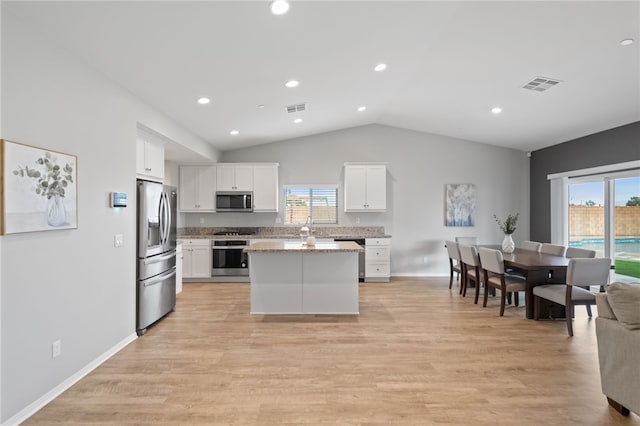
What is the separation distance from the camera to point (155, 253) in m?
4.15

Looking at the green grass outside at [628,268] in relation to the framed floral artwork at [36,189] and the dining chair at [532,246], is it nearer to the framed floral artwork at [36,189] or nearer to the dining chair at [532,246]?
the dining chair at [532,246]

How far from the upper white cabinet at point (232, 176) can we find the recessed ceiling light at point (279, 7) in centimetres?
450

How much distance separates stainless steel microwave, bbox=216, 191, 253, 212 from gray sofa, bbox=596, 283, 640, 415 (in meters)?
5.68

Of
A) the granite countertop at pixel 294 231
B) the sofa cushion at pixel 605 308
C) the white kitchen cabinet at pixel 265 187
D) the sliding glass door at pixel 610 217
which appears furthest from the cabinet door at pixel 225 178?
the sliding glass door at pixel 610 217

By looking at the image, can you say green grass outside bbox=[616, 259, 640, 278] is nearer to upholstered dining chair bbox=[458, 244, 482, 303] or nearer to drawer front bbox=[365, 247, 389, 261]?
upholstered dining chair bbox=[458, 244, 482, 303]

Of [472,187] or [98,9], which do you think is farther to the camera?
[472,187]

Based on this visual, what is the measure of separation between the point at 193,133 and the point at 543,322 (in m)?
5.65

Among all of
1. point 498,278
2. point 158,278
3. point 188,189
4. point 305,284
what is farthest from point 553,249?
point 188,189

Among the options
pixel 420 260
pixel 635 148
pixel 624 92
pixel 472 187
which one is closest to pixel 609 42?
pixel 624 92

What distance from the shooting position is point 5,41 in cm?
216

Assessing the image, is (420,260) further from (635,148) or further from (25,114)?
(25,114)

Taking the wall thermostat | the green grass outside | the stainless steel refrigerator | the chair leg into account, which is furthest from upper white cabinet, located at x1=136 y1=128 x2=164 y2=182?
the green grass outside

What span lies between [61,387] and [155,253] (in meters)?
1.71

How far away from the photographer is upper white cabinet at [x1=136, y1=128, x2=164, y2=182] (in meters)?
4.04
